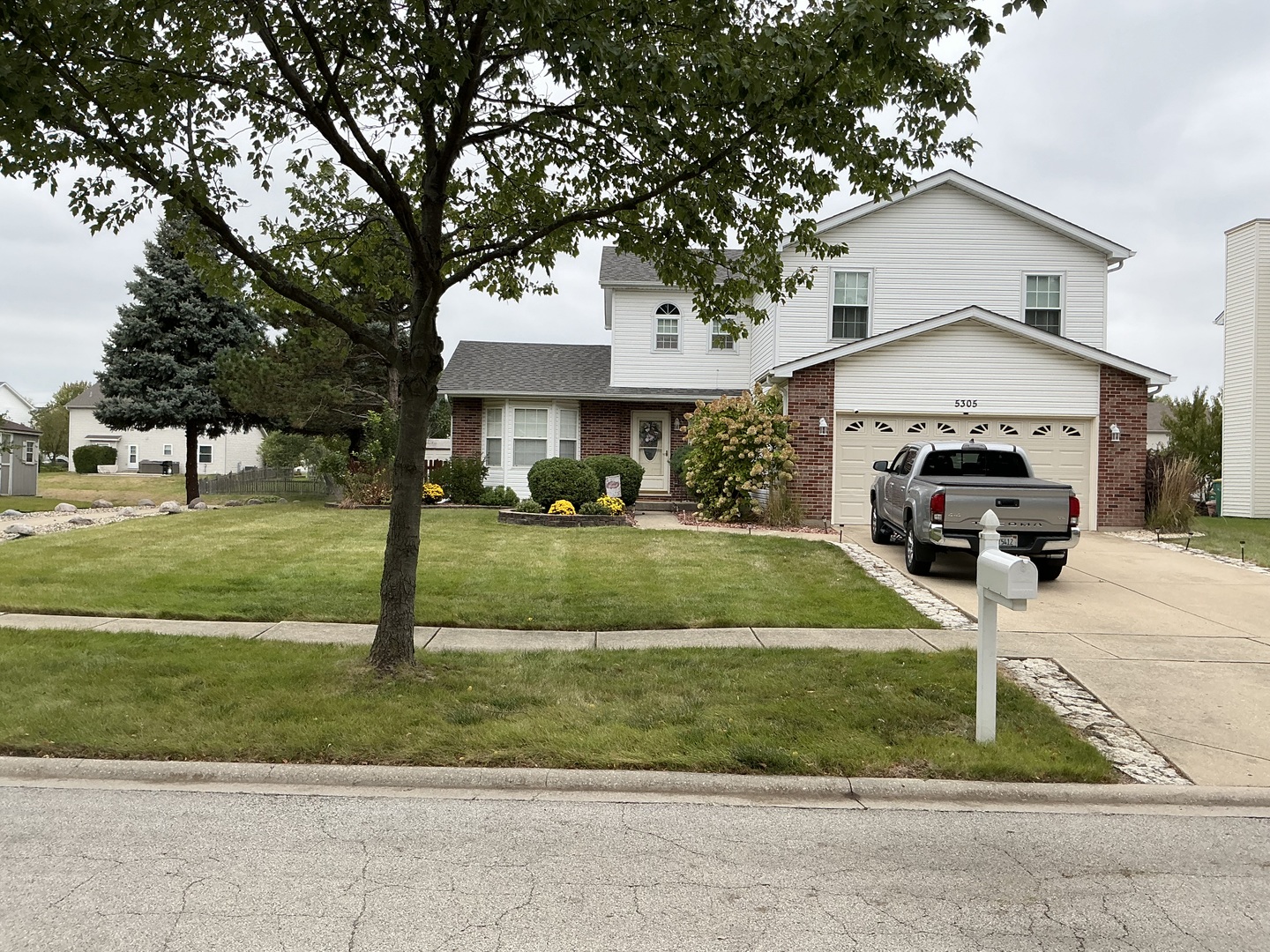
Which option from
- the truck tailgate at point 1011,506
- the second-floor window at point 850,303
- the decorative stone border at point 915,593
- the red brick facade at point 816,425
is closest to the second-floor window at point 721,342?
the second-floor window at point 850,303

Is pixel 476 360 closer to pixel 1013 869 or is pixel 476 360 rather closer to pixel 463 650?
pixel 463 650

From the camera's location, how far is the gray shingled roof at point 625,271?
79.7 ft

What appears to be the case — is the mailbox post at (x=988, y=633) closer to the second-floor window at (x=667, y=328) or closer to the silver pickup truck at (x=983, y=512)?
the silver pickup truck at (x=983, y=512)

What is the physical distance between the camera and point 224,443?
58000mm

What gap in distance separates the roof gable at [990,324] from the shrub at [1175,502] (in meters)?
1.88

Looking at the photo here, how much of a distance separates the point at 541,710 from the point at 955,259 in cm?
1811

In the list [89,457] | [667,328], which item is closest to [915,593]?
[667,328]

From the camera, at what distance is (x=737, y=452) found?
1823cm

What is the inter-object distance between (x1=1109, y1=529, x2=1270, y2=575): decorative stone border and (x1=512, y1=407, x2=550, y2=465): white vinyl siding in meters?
13.7

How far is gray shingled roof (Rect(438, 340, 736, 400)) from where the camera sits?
24.0 meters

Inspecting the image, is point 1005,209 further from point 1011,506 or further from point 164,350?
point 164,350

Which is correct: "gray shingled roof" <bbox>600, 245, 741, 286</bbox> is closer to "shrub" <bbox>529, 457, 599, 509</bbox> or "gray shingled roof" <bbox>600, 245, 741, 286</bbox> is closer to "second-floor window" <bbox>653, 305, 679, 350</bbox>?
"second-floor window" <bbox>653, 305, 679, 350</bbox>

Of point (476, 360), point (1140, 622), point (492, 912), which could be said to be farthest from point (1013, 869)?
point (476, 360)

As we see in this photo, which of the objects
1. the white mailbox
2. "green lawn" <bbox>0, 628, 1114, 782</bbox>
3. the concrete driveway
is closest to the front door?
the concrete driveway
